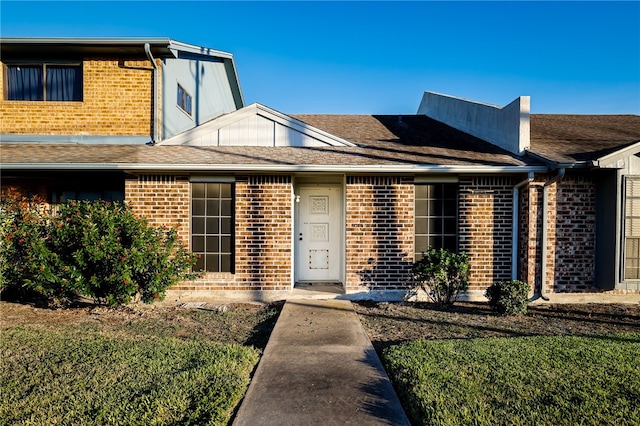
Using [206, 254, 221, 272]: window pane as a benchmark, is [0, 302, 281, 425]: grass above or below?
below

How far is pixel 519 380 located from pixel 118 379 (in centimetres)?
404

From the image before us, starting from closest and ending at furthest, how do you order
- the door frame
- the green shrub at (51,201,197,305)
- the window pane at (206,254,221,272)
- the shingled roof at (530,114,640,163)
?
1. the green shrub at (51,201,197,305)
2. the shingled roof at (530,114,640,163)
3. the window pane at (206,254,221,272)
4. the door frame

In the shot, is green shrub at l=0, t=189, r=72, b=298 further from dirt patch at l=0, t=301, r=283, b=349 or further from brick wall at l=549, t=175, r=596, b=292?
brick wall at l=549, t=175, r=596, b=292

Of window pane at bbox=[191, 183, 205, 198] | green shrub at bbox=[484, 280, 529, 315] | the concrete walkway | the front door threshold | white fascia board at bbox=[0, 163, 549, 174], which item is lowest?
the concrete walkway

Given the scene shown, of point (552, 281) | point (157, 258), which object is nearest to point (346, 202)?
point (157, 258)

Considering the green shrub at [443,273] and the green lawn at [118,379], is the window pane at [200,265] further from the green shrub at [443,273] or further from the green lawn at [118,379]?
the green shrub at [443,273]

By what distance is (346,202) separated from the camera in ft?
25.5

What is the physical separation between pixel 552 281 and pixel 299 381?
6.05 meters

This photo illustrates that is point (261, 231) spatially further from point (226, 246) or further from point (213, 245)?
point (213, 245)

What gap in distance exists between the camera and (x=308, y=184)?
888 cm

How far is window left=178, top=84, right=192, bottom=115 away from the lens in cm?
1061

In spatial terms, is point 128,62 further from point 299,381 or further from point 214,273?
point 299,381

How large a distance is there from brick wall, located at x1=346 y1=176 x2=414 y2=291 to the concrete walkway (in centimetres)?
193

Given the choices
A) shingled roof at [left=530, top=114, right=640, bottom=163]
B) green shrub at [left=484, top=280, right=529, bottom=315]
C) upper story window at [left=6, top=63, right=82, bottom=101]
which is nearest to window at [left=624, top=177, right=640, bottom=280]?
shingled roof at [left=530, top=114, right=640, bottom=163]
